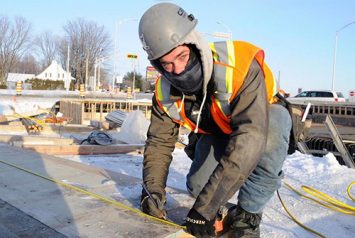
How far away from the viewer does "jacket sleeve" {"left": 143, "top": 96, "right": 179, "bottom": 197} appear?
9.33 feet

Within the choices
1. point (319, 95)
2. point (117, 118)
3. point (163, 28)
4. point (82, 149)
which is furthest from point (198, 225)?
point (319, 95)

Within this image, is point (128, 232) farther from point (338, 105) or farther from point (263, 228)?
point (338, 105)

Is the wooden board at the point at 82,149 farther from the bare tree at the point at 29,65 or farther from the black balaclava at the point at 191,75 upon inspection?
the bare tree at the point at 29,65

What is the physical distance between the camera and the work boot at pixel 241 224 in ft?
8.68

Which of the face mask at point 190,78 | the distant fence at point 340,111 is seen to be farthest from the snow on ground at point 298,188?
the distant fence at point 340,111

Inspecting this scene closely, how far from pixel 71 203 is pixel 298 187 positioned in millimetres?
2945

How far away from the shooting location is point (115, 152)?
7.10 metres

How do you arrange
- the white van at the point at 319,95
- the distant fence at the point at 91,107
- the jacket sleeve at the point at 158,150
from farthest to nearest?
the white van at the point at 319,95 → the distant fence at the point at 91,107 → the jacket sleeve at the point at 158,150

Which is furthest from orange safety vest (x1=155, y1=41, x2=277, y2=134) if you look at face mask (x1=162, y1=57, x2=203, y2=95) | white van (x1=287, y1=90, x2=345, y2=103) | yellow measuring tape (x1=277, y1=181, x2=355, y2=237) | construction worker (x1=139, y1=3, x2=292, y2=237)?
white van (x1=287, y1=90, x2=345, y2=103)

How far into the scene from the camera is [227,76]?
7.80 ft

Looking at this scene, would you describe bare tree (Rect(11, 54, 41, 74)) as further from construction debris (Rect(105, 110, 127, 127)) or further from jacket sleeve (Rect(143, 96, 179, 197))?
jacket sleeve (Rect(143, 96, 179, 197))

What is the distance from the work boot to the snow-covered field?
0.32m

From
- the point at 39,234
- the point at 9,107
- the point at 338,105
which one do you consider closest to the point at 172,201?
the point at 39,234

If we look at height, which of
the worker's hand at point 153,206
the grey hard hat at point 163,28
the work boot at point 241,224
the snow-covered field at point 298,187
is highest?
the grey hard hat at point 163,28
